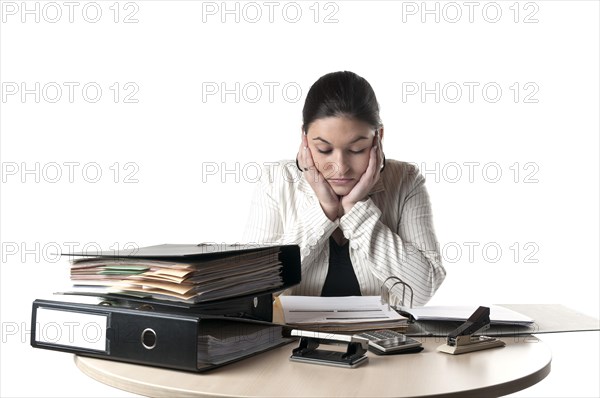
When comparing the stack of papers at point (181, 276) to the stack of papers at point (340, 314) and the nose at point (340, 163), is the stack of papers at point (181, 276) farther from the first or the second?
the nose at point (340, 163)

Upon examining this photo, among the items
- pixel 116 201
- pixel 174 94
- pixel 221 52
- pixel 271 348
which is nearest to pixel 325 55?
pixel 221 52

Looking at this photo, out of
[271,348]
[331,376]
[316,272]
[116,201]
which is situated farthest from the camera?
[116,201]

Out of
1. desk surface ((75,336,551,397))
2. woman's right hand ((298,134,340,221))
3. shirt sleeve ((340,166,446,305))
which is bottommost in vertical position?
desk surface ((75,336,551,397))

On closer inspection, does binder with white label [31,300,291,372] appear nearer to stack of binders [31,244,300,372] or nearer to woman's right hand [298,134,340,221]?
stack of binders [31,244,300,372]

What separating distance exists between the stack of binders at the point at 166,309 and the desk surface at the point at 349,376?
32 millimetres

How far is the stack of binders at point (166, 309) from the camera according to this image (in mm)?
1243

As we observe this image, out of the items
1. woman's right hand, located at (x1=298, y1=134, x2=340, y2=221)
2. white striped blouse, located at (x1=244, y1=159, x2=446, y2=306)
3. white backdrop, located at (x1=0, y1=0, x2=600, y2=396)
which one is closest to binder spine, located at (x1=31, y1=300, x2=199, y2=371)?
white striped blouse, located at (x1=244, y1=159, x2=446, y2=306)

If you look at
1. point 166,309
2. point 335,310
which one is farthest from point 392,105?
point 166,309

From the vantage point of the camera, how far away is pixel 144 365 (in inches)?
50.2

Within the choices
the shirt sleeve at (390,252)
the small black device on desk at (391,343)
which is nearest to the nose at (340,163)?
the shirt sleeve at (390,252)

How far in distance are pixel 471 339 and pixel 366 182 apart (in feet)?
2.96

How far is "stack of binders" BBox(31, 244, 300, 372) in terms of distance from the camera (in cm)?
124

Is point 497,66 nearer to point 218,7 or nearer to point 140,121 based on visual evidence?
point 218,7

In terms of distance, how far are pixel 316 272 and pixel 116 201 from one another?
1.35 meters
